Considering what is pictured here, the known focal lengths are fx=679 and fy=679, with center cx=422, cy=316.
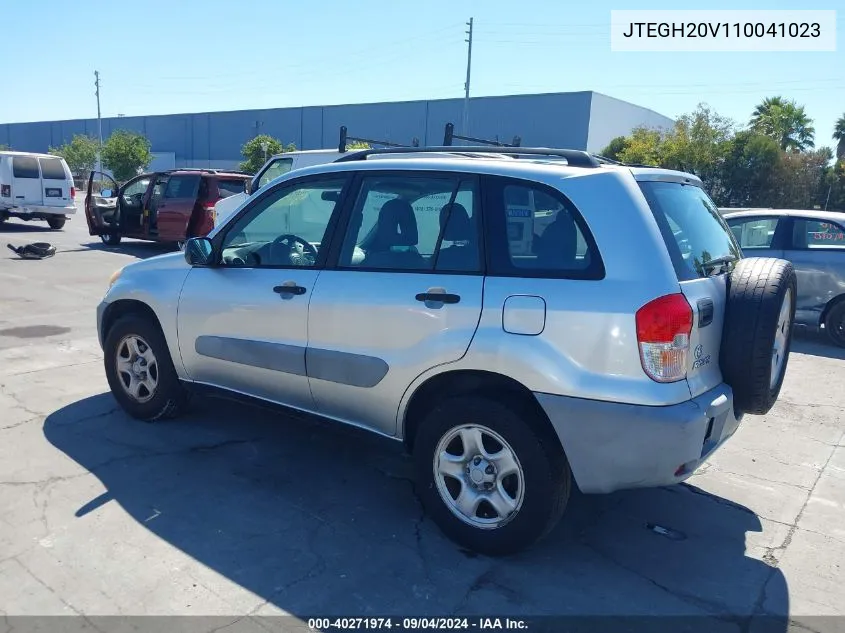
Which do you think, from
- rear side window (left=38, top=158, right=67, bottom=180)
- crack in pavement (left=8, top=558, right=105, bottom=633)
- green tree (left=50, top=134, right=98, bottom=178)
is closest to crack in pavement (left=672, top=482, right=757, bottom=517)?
crack in pavement (left=8, top=558, right=105, bottom=633)

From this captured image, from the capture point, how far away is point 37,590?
2.95m

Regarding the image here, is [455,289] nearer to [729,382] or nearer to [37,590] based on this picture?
[729,382]

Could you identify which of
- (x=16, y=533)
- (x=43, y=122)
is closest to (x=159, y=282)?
(x=16, y=533)

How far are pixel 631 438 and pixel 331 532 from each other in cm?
161

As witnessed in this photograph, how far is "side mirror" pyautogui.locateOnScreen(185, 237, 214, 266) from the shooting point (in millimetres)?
4289

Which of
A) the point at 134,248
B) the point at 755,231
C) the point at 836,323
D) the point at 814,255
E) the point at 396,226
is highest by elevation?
the point at 396,226

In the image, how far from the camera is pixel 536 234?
3.24m

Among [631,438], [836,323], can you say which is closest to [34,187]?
[836,323]

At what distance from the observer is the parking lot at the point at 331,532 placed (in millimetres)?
2992

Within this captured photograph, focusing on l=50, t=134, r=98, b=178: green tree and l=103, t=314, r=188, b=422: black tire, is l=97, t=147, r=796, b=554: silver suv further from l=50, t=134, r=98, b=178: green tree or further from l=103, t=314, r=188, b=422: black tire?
l=50, t=134, r=98, b=178: green tree

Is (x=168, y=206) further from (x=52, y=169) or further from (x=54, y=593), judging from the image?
(x=54, y=593)

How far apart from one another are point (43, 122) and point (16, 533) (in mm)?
100104

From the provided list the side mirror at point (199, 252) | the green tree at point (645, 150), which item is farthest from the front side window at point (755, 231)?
the green tree at point (645, 150)

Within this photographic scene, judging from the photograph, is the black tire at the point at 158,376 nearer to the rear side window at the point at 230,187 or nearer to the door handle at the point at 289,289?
the door handle at the point at 289,289
